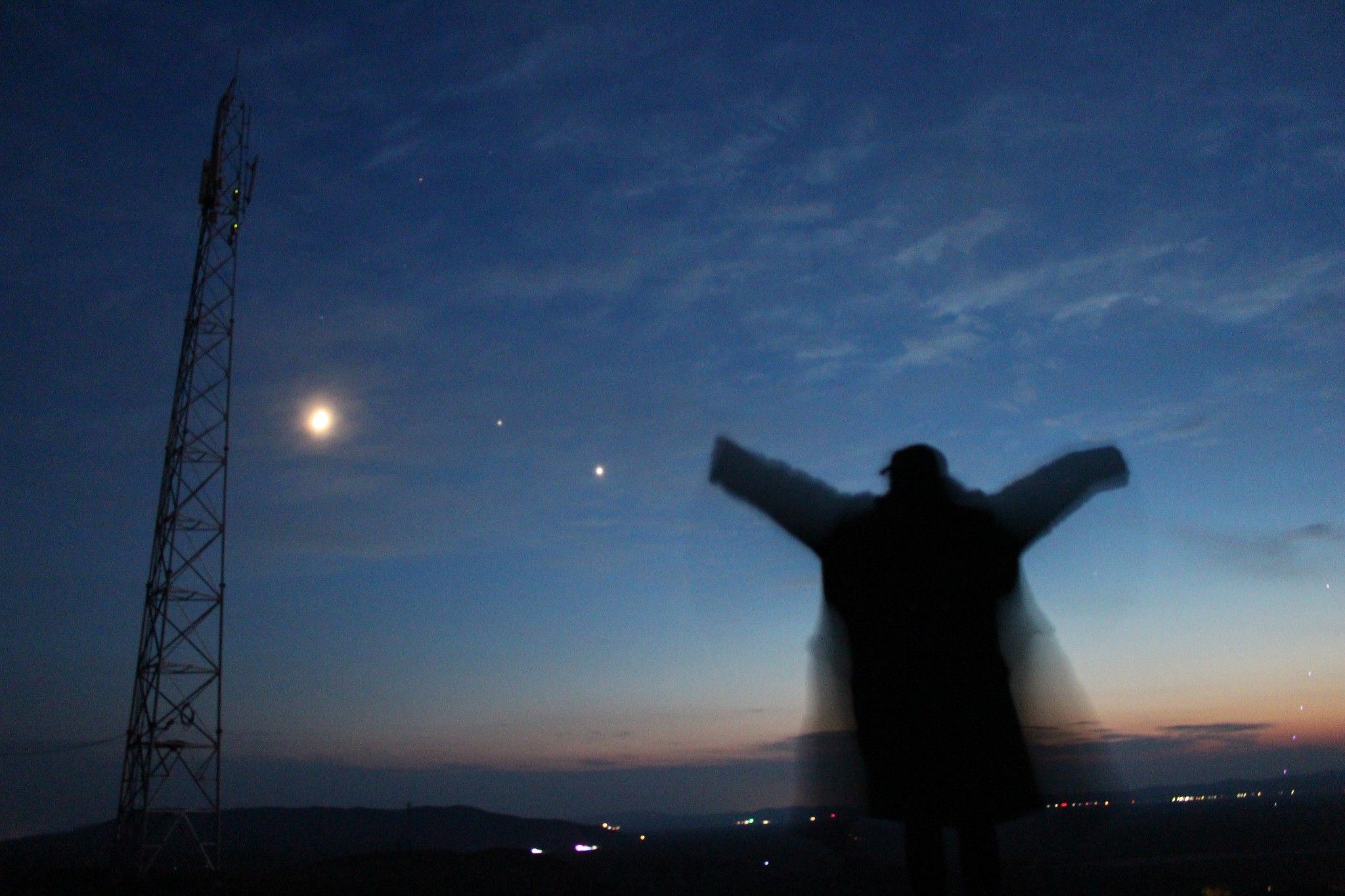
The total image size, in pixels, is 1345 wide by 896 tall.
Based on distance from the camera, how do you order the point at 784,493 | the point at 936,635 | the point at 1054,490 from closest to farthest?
the point at 936,635
the point at 1054,490
the point at 784,493

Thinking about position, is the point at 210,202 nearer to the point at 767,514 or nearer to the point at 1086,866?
the point at 767,514

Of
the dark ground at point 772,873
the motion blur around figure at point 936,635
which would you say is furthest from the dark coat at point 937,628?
the dark ground at point 772,873

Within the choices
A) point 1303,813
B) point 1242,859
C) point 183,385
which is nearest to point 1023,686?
point 183,385

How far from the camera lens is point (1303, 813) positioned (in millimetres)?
152125

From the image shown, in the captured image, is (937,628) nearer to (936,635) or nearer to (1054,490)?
(936,635)

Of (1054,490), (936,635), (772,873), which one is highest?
(1054,490)

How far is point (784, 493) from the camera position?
2.31 meters

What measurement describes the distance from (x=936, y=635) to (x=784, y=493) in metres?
0.52

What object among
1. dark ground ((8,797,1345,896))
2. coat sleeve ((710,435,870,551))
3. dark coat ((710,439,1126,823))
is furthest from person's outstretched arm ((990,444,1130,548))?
dark ground ((8,797,1345,896))

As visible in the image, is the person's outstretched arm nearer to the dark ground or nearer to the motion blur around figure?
the motion blur around figure

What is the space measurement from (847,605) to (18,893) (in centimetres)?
4976

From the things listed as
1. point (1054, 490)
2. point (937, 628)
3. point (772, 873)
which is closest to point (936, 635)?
point (937, 628)

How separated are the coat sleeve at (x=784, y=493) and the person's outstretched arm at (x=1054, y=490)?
337mm

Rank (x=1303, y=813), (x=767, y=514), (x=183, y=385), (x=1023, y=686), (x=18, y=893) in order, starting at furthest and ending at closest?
(x=1303, y=813)
(x=18, y=893)
(x=183, y=385)
(x=767, y=514)
(x=1023, y=686)
